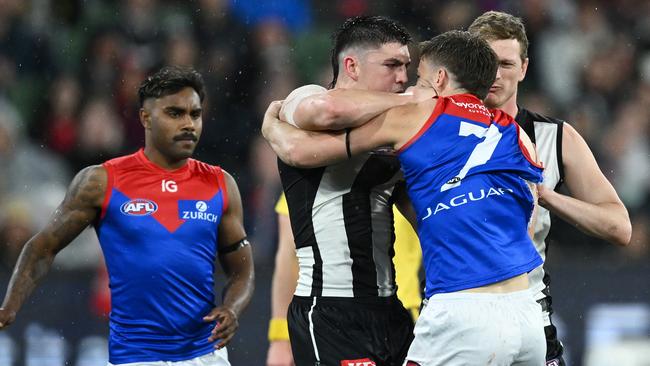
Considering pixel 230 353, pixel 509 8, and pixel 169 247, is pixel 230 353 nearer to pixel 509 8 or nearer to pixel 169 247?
pixel 169 247

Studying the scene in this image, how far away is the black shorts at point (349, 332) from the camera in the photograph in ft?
16.0

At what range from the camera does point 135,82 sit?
1108 centimetres

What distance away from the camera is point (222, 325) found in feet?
19.2

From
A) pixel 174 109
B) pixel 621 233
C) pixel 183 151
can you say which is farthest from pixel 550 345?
pixel 174 109

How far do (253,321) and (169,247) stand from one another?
3.04 meters

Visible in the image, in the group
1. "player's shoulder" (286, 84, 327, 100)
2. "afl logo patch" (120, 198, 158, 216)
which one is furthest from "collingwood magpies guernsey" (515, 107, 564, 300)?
"afl logo patch" (120, 198, 158, 216)

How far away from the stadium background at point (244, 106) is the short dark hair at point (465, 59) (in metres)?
4.42

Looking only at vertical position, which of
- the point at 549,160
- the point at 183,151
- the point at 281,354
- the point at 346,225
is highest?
the point at 183,151

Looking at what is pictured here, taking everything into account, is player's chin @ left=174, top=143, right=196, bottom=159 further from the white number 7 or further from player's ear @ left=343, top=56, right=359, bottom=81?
the white number 7

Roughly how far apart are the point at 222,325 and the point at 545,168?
1809mm

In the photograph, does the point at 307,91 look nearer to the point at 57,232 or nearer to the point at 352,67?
the point at 352,67

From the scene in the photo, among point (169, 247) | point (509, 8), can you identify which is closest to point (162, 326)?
point (169, 247)

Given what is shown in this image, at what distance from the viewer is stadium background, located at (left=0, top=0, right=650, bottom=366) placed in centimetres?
887

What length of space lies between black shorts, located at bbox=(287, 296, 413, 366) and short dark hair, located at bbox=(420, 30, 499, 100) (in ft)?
3.35
